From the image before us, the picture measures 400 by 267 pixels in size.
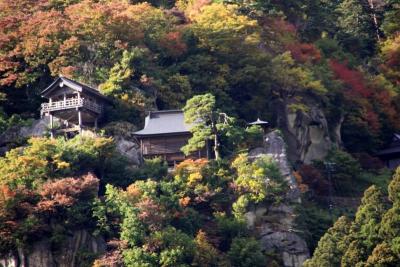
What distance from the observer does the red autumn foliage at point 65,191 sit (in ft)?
148

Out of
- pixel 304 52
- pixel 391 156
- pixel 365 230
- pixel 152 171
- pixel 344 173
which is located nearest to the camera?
pixel 365 230

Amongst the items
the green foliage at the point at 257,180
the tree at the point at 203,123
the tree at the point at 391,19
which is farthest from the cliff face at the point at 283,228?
the tree at the point at 391,19

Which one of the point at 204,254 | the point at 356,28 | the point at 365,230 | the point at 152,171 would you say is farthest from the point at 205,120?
the point at 356,28

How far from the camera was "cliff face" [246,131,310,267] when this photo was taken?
157ft

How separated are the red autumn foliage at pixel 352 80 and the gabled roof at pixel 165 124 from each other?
13558 mm

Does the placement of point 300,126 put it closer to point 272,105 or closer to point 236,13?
point 272,105

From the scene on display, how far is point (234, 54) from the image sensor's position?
197 feet

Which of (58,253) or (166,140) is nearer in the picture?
(58,253)

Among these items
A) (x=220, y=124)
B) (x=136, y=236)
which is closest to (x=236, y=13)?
(x=220, y=124)

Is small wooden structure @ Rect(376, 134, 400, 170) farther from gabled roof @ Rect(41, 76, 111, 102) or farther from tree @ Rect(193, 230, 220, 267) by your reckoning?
tree @ Rect(193, 230, 220, 267)

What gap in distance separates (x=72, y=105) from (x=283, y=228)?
41.4 ft

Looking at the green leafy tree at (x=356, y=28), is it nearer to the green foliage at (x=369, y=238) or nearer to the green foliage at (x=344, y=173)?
the green foliage at (x=344, y=173)

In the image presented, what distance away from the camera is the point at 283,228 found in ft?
160

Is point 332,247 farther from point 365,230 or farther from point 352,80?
point 352,80
